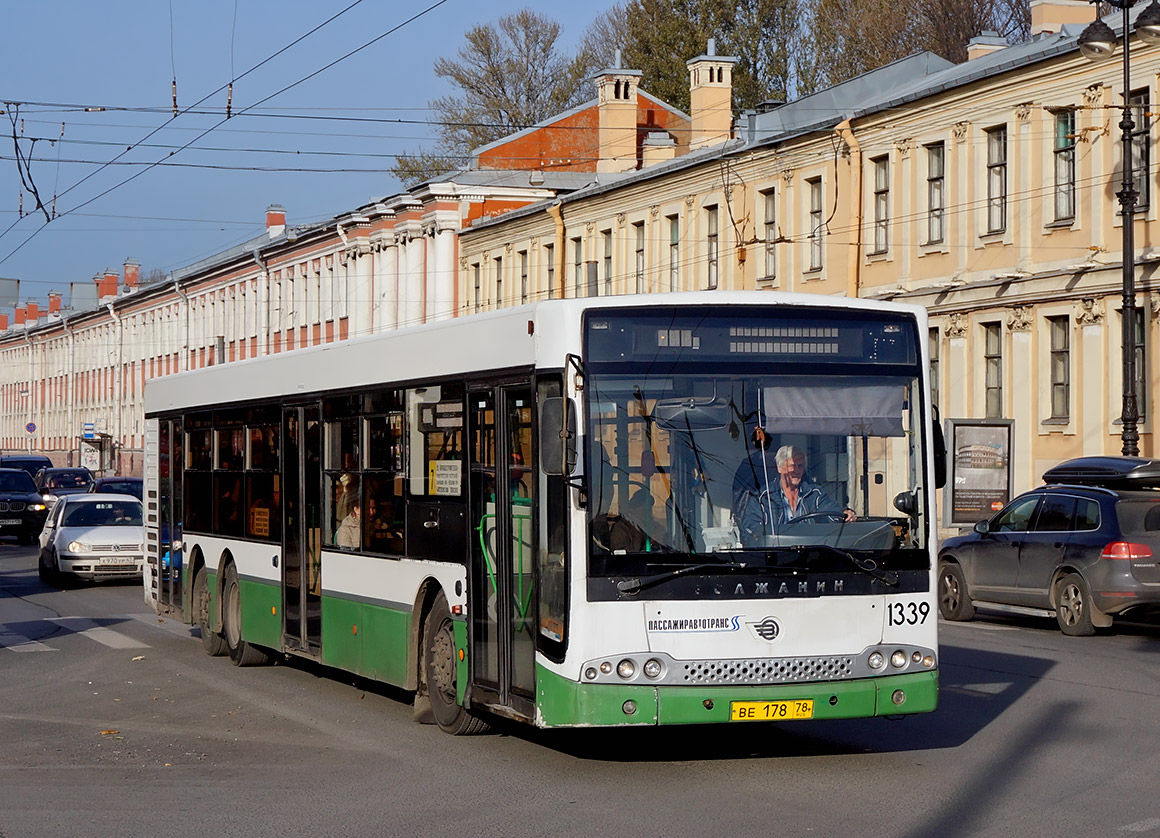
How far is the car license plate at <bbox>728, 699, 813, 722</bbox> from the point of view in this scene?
9.96m

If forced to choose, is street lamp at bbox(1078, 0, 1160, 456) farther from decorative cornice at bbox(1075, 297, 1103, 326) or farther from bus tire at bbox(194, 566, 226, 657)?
bus tire at bbox(194, 566, 226, 657)

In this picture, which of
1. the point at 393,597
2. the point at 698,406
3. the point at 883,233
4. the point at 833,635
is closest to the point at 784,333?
the point at 698,406

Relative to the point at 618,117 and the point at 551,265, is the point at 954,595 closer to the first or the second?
the point at 551,265

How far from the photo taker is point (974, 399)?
37.3m

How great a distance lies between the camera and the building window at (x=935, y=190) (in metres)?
38.8

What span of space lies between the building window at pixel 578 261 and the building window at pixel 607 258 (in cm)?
119

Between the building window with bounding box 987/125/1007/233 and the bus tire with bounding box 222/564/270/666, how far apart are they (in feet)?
76.9

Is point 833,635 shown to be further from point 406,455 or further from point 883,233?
point 883,233

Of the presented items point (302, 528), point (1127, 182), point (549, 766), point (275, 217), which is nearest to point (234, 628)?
point (302, 528)

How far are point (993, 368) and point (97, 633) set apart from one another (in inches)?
870

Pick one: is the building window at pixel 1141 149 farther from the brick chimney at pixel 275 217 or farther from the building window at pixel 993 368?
the brick chimney at pixel 275 217

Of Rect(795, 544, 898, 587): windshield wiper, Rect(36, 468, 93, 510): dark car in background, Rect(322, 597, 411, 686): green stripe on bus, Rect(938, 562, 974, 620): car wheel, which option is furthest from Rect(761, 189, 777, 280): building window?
Rect(795, 544, 898, 587): windshield wiper

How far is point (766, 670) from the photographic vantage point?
1004 centimetres

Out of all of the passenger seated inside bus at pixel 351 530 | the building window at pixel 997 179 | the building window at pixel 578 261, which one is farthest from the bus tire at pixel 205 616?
the building window at pixel 578 261
